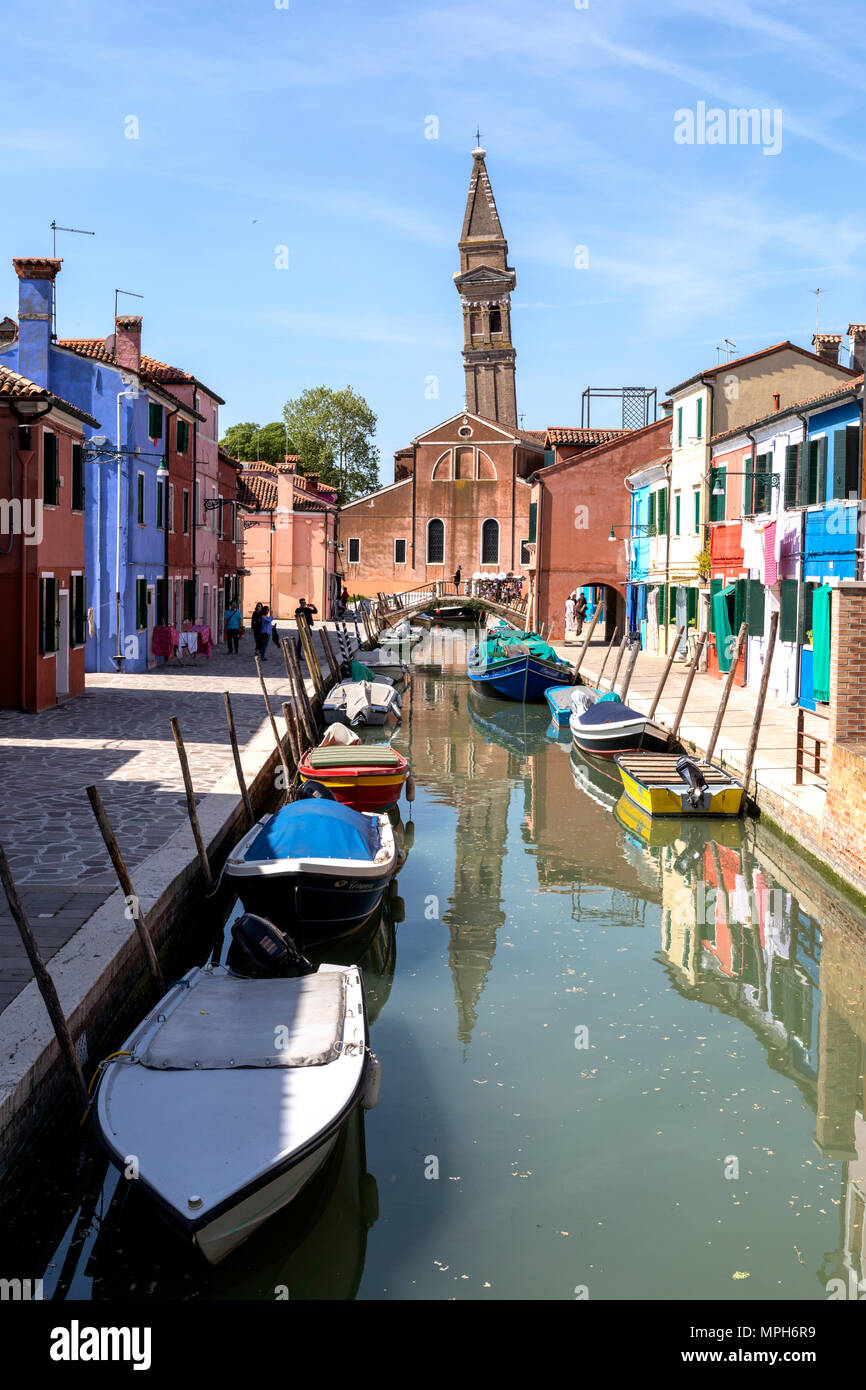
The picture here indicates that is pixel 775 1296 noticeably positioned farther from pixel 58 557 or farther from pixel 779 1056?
pixel 58 557

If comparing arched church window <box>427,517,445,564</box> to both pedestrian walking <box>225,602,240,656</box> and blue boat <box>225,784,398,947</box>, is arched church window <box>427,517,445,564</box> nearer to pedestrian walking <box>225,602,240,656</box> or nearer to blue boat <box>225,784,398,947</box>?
pedestrian walking <box>225,602,240,656</box>

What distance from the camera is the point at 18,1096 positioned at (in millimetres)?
5992

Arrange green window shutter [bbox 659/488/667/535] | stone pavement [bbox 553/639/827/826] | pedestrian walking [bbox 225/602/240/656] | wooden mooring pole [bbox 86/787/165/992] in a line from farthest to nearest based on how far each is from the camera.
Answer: pedestrian walking [bbox 225/602/240/656]
green window shutter [bbox 659/488/667/535]
stone pavement [bbox 553/639/827/826]
wooden mooring pole [bbox 86/787/165/992]

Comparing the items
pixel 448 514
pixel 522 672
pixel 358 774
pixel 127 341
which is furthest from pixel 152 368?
pixel 448 514

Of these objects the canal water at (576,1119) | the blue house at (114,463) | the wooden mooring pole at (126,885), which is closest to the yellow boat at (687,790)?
the canal water at (576,1119)

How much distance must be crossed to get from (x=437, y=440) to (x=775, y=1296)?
60.2 metres

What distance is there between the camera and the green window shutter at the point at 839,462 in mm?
20625

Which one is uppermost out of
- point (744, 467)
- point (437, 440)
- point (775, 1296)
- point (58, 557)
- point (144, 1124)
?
point (437, 440)

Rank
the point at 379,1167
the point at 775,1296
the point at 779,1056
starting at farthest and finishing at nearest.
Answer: the point at 779,1056 → the point at 379,1167 → the point at 775,1296

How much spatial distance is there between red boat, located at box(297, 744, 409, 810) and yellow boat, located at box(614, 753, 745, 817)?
3315 mm

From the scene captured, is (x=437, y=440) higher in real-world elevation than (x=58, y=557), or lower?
higher

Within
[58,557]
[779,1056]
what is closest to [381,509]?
[58,557]

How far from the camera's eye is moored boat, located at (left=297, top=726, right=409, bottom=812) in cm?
1508

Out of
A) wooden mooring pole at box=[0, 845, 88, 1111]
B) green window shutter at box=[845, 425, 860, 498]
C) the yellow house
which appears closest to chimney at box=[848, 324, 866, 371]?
the yellow house
